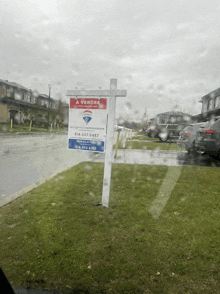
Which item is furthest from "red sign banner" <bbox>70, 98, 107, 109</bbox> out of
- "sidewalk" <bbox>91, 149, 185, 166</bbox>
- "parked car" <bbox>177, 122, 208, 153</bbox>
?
"parked car" <bbox>177, 122, 208, 153</bbox>

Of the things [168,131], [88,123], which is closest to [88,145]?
[88,123]

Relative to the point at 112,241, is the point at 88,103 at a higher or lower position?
higher

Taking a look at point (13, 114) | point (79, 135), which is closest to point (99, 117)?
point (79, 135)

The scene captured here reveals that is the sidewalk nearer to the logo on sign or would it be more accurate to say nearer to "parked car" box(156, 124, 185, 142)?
the logo on sign

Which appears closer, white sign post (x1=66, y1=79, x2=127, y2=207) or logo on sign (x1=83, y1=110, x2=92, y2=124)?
white sign post (x1=66, y1=79, x2=127, y2=207)

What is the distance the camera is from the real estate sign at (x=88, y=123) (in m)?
4.05

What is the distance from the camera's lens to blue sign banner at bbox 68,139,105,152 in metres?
4.11

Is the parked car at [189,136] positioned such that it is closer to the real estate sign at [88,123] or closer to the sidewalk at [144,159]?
the sidewalk at [144,159]

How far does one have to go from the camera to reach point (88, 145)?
4188 millimetres

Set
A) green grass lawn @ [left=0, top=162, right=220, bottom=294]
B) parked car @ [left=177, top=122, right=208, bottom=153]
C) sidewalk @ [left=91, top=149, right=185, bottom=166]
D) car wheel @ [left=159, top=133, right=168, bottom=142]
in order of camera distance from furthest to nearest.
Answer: car wheel @ [left=159, top=133, right=168, bottom=142] → parked car @ [left=177, top=122, right=208, bottom=153] → sidewalk @ [left=91, top=149, right=185, bottom=166] → green grass lawn @ [left=0, top=162, right=220, bottom=294]

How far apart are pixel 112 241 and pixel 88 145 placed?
1.77 metres

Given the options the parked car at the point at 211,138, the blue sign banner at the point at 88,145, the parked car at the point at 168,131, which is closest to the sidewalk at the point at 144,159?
the parked car at the point at 211,138

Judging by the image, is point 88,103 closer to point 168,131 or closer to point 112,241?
point 112,241

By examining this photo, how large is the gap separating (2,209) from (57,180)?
1.95 metres
